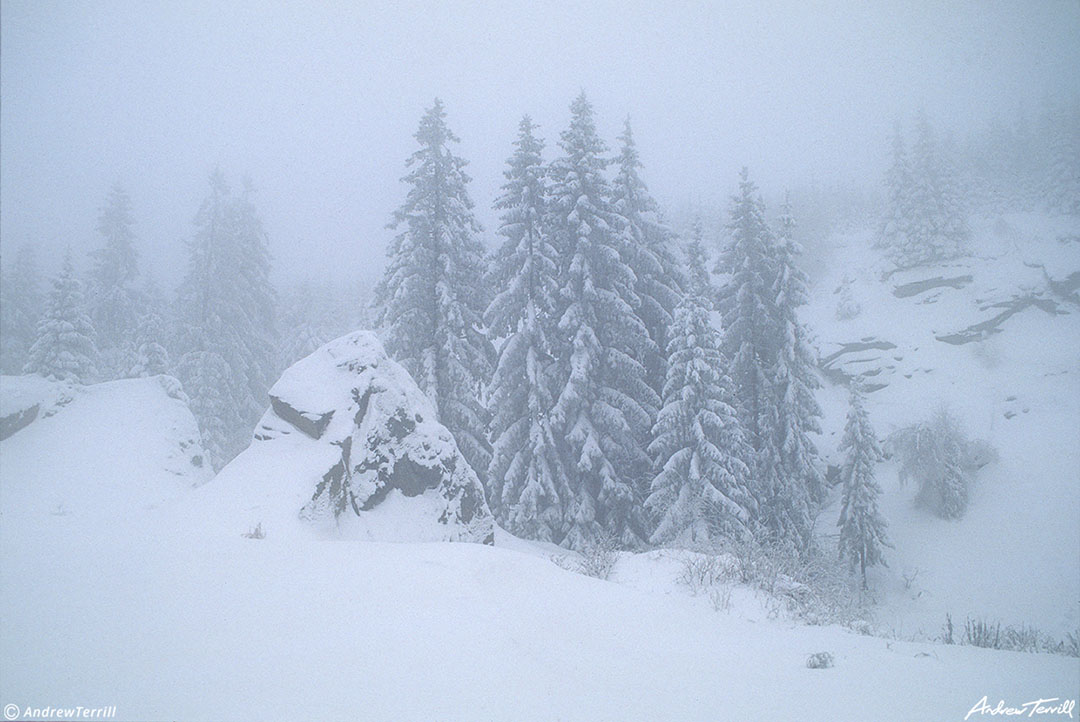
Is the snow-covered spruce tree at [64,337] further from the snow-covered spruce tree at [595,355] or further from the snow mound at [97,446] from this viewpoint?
the snow-covered spruce tree at [595,355]

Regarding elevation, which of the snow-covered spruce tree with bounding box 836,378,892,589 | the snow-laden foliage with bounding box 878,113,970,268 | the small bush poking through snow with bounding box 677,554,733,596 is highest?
the snow-laden foliage with bounding box 878,113,970,268

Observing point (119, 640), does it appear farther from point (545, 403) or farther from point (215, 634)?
point (545, 403)

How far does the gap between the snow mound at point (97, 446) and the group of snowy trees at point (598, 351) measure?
27.6 feet

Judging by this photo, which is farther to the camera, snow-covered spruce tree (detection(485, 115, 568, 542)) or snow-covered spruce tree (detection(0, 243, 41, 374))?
snow-covered spruce tree (detection(0, 243, 41, 374))

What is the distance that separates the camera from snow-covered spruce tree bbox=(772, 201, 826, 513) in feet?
58.0

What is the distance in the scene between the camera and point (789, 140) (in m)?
184

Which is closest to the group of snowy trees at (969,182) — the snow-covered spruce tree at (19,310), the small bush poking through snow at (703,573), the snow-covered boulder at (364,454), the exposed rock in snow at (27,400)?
the snow-covered boulder at (364,454)

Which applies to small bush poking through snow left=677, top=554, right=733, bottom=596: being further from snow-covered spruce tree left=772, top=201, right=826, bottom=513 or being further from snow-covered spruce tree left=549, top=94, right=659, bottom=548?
snow-covered spruce tree left=772, top=201, right=826, bottom=513

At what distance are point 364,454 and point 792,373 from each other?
49.1 feet

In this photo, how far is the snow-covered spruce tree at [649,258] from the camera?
1730 cm

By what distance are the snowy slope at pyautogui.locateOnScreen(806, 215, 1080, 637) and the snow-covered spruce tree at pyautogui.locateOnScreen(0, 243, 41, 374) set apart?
143ft

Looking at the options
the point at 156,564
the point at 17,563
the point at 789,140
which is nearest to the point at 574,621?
the point at 156,564

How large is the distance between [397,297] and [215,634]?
13.3m

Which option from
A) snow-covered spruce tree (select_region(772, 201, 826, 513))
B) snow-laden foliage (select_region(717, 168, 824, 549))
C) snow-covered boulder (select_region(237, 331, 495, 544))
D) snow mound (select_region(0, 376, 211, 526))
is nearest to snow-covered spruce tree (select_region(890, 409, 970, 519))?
snow-laden foliage (select_region(717, 168, 824, 549))
